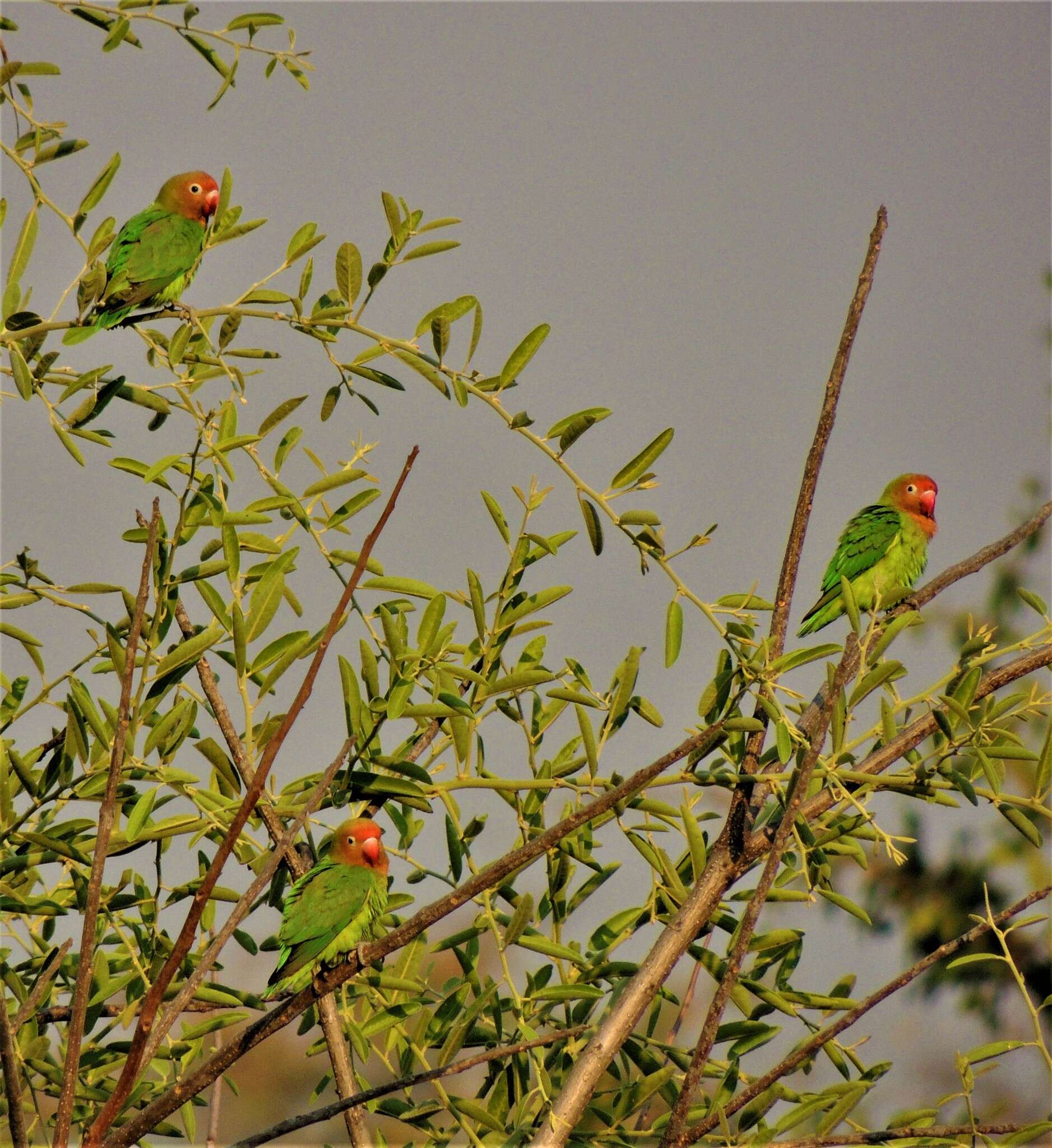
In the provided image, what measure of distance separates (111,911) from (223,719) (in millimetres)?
336

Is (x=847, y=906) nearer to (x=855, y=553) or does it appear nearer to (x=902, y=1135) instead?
(x=902, y=1135)

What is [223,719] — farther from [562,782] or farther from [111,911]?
[562,782]

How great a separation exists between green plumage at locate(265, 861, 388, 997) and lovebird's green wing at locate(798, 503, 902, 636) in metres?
2.22

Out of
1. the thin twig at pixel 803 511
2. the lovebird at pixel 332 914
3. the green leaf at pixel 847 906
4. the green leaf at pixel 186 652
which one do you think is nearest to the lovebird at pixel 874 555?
the lovebird at pixel 332 914

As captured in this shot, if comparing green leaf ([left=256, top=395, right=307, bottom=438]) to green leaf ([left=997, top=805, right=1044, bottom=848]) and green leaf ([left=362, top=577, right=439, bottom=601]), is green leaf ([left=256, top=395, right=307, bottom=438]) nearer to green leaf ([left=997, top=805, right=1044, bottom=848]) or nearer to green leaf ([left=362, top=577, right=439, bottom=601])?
green leaf ([left=362, top=577, right=439, bottom=601])

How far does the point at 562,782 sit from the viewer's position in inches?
60.8

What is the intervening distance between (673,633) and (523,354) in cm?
49

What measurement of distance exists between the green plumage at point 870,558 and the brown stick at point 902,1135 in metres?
2.82

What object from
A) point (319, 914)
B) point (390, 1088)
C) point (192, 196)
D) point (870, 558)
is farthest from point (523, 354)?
point (870, 558)

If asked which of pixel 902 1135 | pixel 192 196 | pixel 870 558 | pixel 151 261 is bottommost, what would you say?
pixel 902 1135

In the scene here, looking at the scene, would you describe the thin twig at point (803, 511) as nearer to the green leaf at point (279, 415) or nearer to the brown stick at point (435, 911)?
the brown stick at point (435, 911)

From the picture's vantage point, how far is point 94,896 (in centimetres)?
104

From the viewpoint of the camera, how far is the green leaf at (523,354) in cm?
188

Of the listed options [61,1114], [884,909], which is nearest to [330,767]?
[61,1114]
